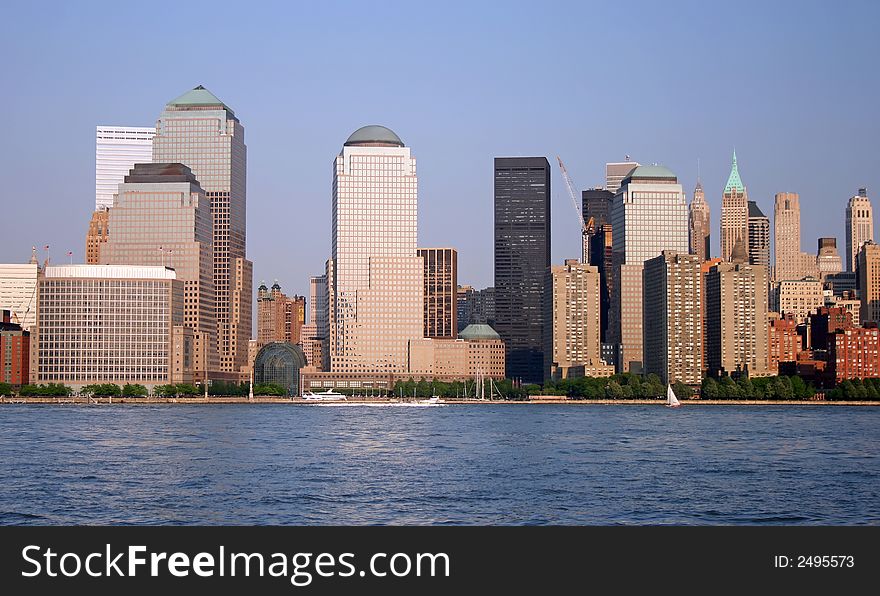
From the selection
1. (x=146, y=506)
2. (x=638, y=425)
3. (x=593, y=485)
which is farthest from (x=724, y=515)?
(x=638, y=425)

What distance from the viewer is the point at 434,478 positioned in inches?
2810

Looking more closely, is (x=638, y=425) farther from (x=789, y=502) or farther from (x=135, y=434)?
(x=789, y=502)

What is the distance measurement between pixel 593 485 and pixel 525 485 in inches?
139

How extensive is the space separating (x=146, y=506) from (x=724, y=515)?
24.8 meters

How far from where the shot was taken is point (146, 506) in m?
56.1

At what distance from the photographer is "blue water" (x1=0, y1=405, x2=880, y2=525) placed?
54438 mm

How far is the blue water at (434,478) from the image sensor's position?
54.4 meters
